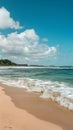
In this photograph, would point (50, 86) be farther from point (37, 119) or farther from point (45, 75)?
point (45, 75)

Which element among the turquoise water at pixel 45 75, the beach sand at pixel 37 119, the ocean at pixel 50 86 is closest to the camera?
the beach sand at pixel 37 119

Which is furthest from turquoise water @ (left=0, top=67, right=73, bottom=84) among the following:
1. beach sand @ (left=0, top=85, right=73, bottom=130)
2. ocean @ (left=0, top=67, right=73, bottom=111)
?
beach sand @ (left=0, top=85, right=73, bottom=130)

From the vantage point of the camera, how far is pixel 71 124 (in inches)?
256

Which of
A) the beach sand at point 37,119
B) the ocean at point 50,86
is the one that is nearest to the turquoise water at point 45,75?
the ocean at point 50,86

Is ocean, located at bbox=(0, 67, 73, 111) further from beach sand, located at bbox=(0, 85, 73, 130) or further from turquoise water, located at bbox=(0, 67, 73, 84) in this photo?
beach sand, located at bbox=(0, 85, 73, 130)

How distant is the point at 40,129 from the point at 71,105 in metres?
3.09

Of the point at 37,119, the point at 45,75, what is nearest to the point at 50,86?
the point at 37,119

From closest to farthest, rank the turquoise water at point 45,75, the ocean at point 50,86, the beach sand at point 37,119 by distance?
the beach sand at point 37,119 < the ocean at point 50,86 < the turquoise water at point 45,75

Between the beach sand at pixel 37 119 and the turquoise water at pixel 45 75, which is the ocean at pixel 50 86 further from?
the beach sand at pixel 37 119

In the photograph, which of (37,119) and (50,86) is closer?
(37,119)

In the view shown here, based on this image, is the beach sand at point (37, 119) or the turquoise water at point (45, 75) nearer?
the beach sand at point (37, 119)

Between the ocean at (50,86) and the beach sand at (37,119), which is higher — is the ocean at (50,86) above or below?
above

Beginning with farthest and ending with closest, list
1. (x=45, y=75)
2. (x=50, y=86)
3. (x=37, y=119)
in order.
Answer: (x=45, y=75) < (x=50, y=86) < (x=37, y=119)

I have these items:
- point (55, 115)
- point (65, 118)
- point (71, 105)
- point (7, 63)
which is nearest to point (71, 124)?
point (65, 118)
